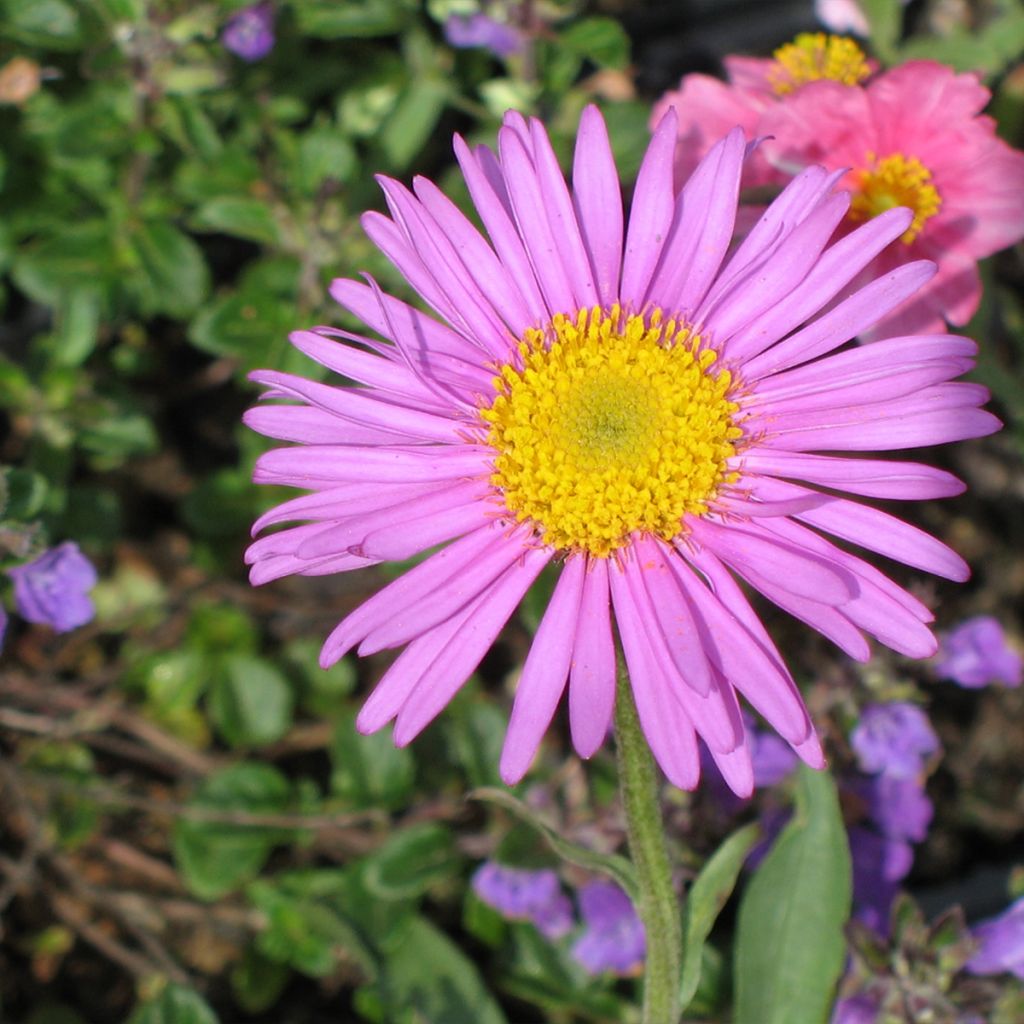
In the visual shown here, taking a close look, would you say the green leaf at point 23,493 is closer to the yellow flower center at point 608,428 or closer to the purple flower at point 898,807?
the yellow flower center at point 608,428

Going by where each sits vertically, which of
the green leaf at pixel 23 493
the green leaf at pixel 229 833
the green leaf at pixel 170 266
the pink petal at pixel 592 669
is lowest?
the green leaf at pixel 229 833

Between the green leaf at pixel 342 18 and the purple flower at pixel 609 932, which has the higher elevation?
the green leaf at pixel 342 18

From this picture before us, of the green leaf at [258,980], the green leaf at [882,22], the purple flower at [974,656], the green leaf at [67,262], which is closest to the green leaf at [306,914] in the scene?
the green leaf at [258,980]

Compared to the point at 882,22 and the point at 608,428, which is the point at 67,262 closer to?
the point at 608,428

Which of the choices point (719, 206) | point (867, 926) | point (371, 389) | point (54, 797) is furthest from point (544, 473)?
point (54, 797)

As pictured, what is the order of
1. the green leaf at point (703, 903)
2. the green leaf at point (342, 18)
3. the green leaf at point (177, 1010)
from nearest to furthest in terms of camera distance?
→ the green leaf at point (703, 903)
the green leaf at point (177, 1010)
the green leaf at point (342, 18)

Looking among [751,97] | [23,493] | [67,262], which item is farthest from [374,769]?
[751,97]
